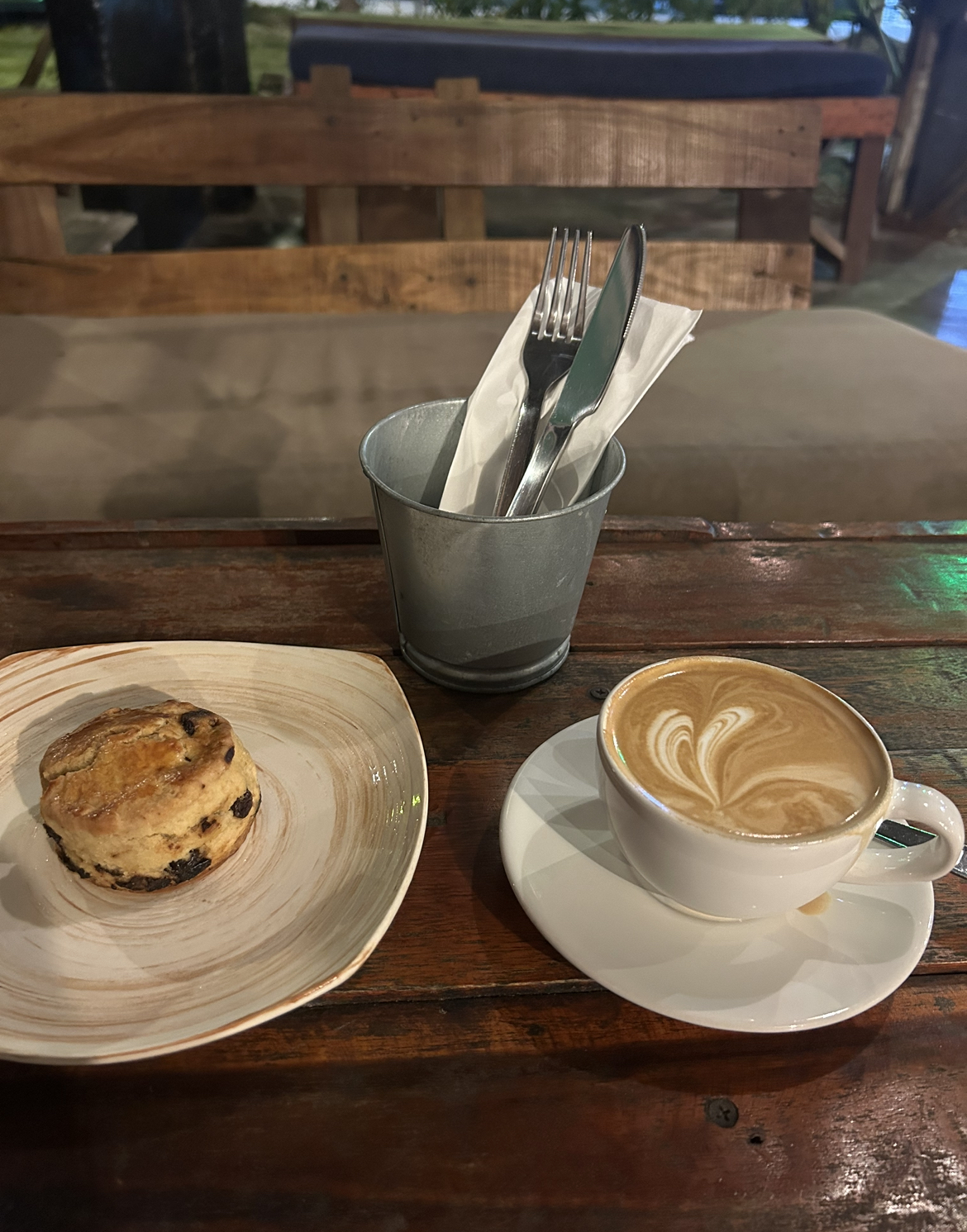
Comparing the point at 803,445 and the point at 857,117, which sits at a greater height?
the point at 857,117

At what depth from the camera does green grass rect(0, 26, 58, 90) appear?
9.78 ft

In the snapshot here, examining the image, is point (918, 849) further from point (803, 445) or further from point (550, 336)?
point (803, 445)

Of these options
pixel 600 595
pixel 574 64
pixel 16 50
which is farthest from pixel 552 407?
pixel 574 64

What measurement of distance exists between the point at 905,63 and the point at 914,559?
455cm

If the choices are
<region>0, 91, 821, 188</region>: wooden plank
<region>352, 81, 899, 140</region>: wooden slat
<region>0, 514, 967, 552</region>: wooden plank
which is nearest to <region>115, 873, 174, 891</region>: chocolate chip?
<region>0, 514, 967, 552</region>: wooden plank

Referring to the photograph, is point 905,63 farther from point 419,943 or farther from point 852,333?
point 419,943

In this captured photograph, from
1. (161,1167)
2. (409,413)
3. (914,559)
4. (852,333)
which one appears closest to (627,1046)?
(161,1167)

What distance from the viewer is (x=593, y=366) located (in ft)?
2.20

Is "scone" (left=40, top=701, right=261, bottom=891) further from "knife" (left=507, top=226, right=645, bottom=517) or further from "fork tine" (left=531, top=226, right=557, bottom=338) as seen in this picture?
"fork tine" (left=531, top=226, right=557, bottom=338)

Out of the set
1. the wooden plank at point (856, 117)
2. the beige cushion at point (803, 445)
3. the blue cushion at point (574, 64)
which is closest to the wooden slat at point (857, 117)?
the wooden plank at point (856, 117)

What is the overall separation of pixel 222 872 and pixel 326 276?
1539 mm

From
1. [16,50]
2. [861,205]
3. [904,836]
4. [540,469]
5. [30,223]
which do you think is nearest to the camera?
[904,836]

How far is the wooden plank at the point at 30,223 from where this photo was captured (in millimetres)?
1729

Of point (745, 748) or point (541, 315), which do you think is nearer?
point (745, 748)
